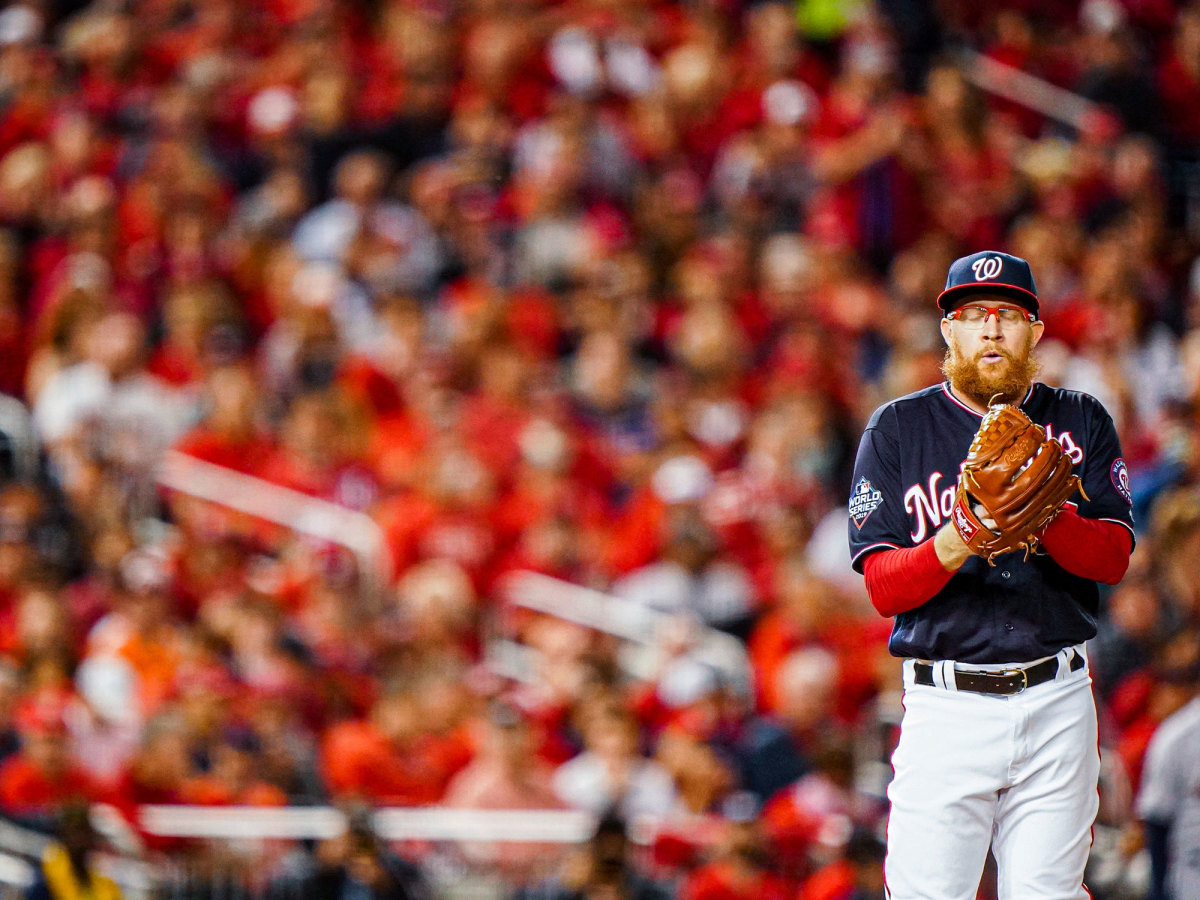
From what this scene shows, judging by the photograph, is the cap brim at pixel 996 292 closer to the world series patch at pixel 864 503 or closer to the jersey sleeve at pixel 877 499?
the jersey sleeve at pixel 877 499

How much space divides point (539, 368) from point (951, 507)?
5.83 metres

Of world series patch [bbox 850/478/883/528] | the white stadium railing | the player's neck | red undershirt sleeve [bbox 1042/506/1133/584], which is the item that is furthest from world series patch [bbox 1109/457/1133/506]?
the white stadium railing

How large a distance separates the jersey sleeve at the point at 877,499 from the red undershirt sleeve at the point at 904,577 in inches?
2.2

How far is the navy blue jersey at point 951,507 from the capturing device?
12.9 feet

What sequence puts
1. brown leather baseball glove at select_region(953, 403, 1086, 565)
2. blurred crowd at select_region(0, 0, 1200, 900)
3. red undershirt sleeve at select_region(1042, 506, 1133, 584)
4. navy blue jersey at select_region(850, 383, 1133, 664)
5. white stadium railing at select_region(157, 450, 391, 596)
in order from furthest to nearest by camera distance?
white stadium railing at select_region(157, 450, 391, 596) < blurred crowd at select_region(0, 0, 1200, 900) < navy blue jersey at select_region(850, 383, 1133, 664) < red undershirt sleeve at select_region(1042, 506, 1133, 584) < brown leather baseball glove at select_region(953, 403, 1086, 565)

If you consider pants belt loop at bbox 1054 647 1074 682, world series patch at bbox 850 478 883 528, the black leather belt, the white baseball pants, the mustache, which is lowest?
the white baseball pants

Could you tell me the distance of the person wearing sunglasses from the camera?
12.8 ft

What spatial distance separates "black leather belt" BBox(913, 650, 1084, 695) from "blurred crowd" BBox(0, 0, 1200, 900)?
3.07 metres

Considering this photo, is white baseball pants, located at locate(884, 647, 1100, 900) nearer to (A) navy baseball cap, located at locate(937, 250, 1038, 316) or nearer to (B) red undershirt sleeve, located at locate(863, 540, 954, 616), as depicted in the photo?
(B) red undershirt sleeve, located at locate(863, 540, 954, 616)

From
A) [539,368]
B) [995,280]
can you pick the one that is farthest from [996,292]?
[539,368]

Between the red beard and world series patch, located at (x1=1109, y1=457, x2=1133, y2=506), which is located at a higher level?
the red beard

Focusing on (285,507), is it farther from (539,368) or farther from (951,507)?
(951,507)

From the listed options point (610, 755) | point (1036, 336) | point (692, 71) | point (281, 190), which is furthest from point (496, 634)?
point (1036, 336)

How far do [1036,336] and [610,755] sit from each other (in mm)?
4023
